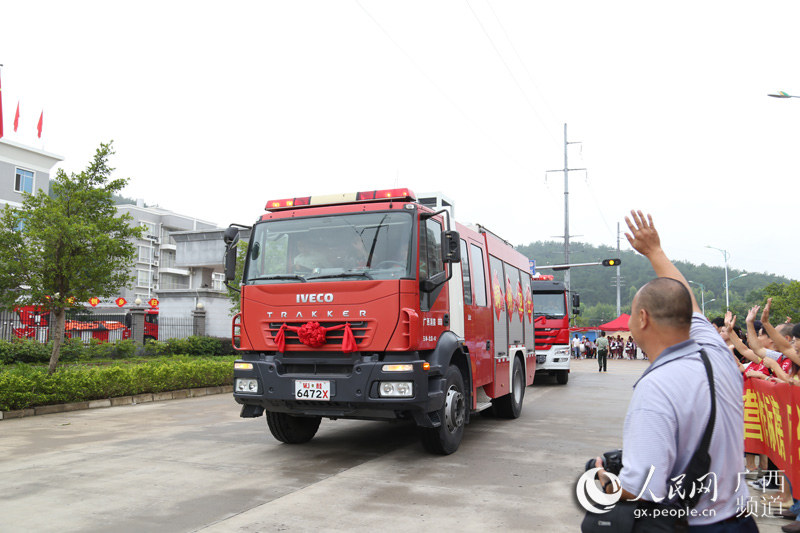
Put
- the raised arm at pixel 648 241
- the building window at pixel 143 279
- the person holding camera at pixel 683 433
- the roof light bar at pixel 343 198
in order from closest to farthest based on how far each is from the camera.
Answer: the person holding camera at pixel 683 433, the raised arm at pixel 648 241, the roof light bar at pixel 343 198, the building window at pixel 143 279

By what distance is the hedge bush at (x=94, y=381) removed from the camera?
10.6m

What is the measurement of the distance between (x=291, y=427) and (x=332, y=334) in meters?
2.03

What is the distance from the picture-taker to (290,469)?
669cm

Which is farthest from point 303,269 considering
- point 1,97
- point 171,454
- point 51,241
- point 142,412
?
point 1,97

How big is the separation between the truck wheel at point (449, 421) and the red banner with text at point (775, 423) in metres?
3.25

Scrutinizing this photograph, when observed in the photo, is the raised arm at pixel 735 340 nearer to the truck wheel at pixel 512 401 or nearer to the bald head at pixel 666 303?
the bald head at pixel 666 303

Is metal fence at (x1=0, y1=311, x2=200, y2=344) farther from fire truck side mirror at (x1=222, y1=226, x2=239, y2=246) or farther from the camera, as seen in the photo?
the camera

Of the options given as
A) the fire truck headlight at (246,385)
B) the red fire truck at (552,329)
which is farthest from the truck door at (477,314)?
the red fire truck at (552,329)

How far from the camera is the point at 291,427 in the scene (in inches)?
320

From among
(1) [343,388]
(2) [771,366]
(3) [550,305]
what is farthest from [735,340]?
(3) [550,305]

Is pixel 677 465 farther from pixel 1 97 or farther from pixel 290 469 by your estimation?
pixel 1 97

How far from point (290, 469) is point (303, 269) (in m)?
2.30

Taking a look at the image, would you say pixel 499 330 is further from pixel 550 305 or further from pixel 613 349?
pixel 613 349

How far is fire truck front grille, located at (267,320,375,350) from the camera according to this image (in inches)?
263
